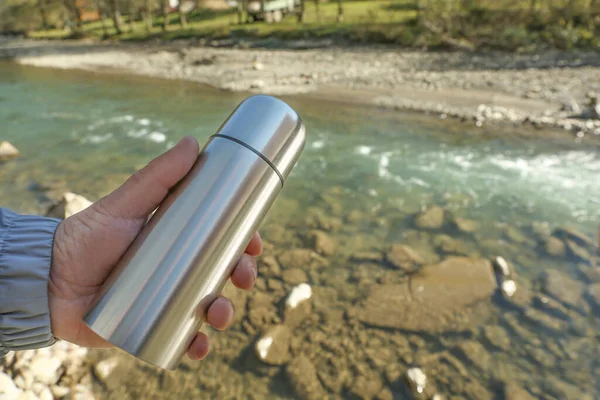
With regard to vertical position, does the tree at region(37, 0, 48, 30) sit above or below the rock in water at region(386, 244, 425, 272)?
above

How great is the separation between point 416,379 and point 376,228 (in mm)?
2937

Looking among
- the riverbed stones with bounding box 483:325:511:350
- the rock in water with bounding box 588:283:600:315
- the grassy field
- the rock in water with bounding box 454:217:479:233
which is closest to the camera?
the riverbed stones with bounding box 483:325:511:350

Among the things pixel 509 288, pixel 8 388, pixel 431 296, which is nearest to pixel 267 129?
pixel 8 388

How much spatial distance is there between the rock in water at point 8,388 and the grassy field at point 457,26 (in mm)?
19865

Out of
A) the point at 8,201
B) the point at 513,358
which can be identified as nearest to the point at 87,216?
the point at 513,358

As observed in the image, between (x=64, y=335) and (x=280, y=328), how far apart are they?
2.66 m

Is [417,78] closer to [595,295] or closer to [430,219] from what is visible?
[430,219]

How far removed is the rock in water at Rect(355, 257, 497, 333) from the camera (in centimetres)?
468

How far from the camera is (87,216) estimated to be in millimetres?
2219

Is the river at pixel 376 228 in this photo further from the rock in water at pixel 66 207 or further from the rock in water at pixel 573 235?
the rock in water at pixel 66 207

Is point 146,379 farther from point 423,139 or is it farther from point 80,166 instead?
point 423,139

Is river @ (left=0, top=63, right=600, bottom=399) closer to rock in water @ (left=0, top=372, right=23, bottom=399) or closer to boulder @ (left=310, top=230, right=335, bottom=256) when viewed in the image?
boulder @ (left=310, top=230, right=335, bottom=256)

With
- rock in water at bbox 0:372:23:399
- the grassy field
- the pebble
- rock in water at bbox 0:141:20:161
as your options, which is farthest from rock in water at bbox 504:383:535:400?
the grassy field

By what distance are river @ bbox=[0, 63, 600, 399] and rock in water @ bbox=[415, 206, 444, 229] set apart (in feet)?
0.43
